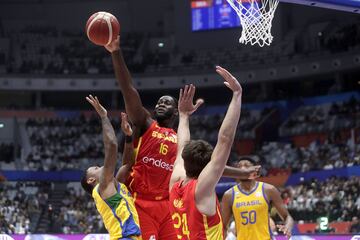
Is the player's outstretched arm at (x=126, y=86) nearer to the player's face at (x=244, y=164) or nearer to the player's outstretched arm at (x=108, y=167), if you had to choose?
the player's outstretched arm at (x=108, y=167)

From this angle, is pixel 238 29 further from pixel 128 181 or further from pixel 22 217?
pixel 128 181

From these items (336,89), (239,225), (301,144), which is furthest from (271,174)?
(239,225)

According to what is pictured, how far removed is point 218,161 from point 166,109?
207 centimetres

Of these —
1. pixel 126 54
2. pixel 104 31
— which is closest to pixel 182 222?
pixel 104 31

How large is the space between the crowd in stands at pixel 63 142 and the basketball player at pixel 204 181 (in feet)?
85.7

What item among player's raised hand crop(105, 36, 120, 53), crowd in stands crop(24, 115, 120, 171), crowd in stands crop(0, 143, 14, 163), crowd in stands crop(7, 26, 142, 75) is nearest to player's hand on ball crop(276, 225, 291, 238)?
player's raised hand crop(105, 36, 120, 53)

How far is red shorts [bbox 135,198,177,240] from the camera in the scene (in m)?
6.05

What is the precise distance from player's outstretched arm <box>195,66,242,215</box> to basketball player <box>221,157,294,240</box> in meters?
3.62

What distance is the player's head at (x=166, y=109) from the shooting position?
233 inches

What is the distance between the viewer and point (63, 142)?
31.9 m

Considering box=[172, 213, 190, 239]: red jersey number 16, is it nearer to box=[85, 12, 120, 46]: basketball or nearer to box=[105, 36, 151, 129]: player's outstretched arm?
box=[105, 36, 151, 129]: player's outstretched arm

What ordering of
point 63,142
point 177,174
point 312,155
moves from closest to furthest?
point 177,174, point 312,155, point 63,142

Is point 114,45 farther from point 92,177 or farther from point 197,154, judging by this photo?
point 197,154

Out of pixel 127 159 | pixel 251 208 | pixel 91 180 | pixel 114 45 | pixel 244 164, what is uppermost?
pixel 114 45
